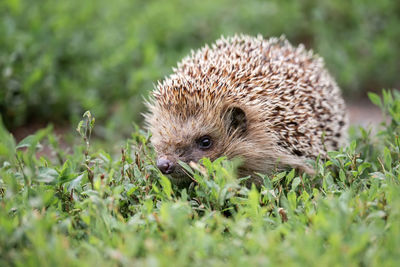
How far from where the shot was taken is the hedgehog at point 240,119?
3.43 meters

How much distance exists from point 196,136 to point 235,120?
1.12ft

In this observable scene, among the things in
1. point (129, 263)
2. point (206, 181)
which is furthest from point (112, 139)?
point (129, 263)

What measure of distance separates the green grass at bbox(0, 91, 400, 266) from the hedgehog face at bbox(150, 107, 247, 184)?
6.1 inches

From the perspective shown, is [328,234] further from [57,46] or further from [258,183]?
[57,46]

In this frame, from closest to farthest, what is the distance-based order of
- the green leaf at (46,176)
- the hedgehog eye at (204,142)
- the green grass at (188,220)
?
1. the green grass at (188,220)
2. the green leaf at (46,176)
3. the hedgehog eye at (204,142)

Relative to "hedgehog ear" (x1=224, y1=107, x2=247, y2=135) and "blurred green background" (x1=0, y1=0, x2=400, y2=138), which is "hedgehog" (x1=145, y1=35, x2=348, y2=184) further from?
"blurred green background" (x1=0, y1=0, x2=400, y2=138)

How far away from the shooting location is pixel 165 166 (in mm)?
3188

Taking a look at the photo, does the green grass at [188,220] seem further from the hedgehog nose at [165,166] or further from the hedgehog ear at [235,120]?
the hedgehog ear at [235,120]

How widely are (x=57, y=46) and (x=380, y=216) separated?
4101mm

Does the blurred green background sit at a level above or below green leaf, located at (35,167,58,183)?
above

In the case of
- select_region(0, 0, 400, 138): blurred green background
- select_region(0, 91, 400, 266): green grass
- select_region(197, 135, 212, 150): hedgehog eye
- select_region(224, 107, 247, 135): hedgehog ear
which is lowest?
select_region(0, 91, 400, 266): green grass

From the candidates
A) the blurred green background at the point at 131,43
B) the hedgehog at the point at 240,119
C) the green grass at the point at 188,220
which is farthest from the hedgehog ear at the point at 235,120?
the blurred green background at the point at 131,43

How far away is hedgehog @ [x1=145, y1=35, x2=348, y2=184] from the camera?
11.3ft

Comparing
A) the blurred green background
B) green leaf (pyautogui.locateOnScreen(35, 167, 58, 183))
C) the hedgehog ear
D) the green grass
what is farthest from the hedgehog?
the blurred green background
